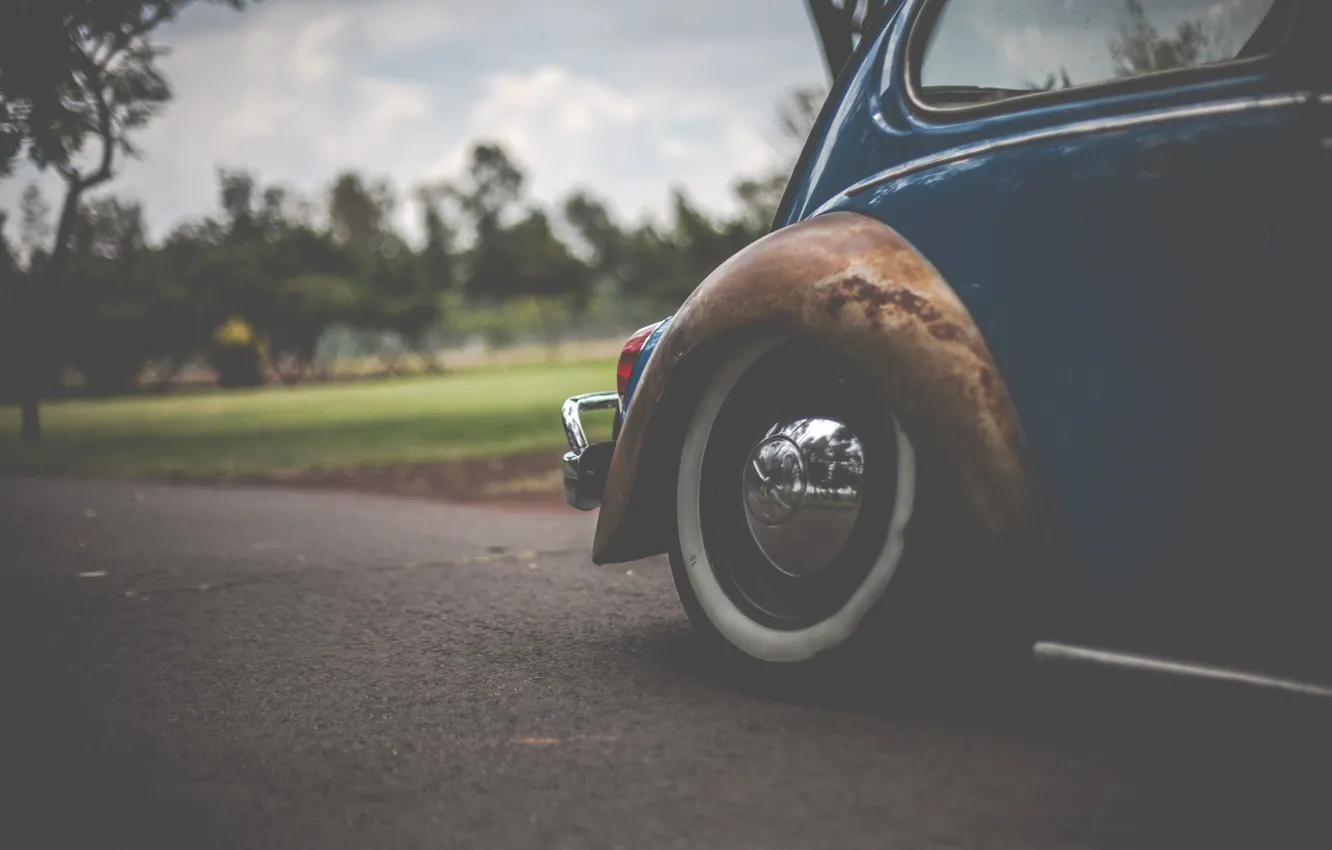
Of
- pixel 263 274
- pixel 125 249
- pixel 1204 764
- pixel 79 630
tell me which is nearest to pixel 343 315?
pixel 263 274

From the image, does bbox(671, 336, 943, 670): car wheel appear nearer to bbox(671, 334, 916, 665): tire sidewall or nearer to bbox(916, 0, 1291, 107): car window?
bbox(671, 334, 916, 665): tire sidewall

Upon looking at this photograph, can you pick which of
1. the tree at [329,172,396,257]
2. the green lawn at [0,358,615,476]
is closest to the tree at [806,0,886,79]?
the green lawn at [0,358,615,476]

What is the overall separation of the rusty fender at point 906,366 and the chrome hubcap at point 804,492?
0.77ft

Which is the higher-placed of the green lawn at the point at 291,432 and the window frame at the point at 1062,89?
the window frame at the point at 1062,89

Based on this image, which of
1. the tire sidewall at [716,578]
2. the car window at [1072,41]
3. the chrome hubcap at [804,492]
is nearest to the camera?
the car window at [1072,41]

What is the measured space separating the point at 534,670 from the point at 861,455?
1130 millimetres

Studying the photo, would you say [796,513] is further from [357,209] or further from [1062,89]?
[357,209]

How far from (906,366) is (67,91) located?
12.4m

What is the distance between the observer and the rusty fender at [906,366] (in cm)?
231

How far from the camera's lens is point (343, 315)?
3772 cm

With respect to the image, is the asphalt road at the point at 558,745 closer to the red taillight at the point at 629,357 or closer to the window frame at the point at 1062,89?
the red taillight at the point at 629,357

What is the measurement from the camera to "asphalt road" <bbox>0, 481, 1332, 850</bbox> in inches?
78.0

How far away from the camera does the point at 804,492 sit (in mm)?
2668

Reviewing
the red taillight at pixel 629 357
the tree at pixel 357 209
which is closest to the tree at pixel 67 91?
the red taillight at pixel 629 357
